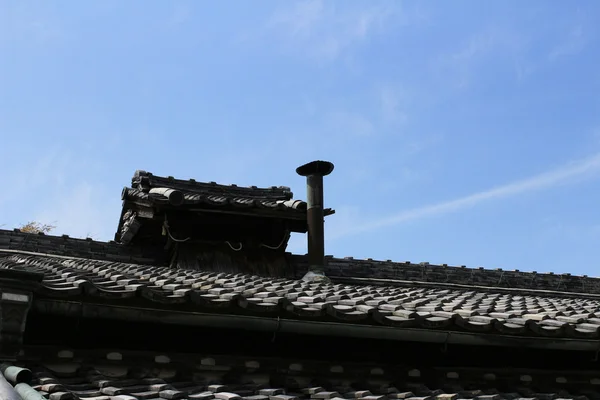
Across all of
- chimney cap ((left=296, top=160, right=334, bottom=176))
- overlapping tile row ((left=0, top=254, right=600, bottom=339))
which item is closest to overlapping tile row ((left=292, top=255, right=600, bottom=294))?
chimney cap ((left=296, top=160, right=334, bottom=176))

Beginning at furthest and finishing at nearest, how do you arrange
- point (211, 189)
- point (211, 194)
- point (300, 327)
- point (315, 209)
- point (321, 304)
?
1. point (211, 189)
2. point (211, 194)
3. point (315, 209)
4. point (321, 304)
5. point (300, 327)

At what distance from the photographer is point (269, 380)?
5637 mm

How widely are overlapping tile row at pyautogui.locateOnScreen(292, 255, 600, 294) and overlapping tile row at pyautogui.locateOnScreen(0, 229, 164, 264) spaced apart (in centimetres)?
247

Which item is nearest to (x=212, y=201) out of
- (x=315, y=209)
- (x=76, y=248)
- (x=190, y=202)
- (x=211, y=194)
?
(x=190, y=202)

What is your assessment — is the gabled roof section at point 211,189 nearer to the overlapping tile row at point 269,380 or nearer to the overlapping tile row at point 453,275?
the overlapping tile row at point 453,275

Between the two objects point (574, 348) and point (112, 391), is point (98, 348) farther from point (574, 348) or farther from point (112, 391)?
point (574, 348)

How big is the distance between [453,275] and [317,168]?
11.4 ft

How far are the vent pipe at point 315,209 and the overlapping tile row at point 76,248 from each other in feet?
8.09

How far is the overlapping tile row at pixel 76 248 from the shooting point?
422 inches

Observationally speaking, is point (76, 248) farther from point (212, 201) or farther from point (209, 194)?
point (212, 201)

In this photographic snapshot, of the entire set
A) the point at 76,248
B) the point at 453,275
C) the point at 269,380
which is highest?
the point at 76,248

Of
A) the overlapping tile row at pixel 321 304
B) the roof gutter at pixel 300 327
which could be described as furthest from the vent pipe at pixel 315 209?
the roof gutter at pixel 300 327

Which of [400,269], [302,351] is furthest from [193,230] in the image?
[302,351]

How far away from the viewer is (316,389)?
5523 mm
